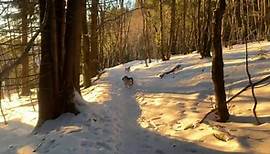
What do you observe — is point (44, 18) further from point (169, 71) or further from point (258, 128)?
point (169, 71)

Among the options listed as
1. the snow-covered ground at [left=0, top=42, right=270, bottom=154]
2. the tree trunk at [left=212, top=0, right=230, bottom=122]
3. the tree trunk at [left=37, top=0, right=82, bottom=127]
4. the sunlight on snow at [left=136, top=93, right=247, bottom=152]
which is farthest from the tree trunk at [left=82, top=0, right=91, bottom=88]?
the tree trunk at [left=212, top=0, right=230, bottom=122]

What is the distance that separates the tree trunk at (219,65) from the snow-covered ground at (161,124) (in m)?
0.31

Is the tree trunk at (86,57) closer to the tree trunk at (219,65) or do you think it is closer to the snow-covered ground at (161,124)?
the snow-covered ground at (161,124)

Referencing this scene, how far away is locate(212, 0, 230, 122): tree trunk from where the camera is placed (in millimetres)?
9633

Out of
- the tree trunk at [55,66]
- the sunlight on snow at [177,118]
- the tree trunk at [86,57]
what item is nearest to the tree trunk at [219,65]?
the sunlight on snow at [177,118]

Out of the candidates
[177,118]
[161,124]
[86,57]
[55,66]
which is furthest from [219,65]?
[86,57]

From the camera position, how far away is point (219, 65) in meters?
9.73

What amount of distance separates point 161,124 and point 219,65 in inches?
86.8

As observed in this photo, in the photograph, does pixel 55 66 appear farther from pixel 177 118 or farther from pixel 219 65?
pixel 219 65

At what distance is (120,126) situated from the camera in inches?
446

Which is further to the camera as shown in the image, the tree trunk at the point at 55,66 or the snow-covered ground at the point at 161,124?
the tree trunk at the point at 55,66

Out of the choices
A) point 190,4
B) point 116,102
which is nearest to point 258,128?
point 116,102

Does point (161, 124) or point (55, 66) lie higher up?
point (55, 66)

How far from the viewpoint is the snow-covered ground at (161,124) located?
28.9 feet
